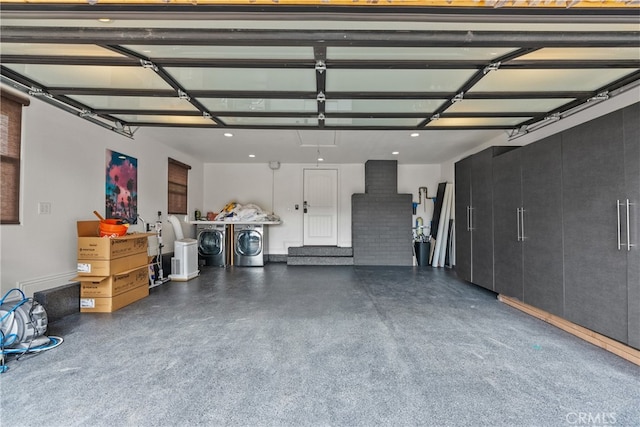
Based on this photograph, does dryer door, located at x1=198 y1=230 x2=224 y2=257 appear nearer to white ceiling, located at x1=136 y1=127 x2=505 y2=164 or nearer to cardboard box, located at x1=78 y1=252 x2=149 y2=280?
white ceiling, located at x1=136 y1=127 x2=505 y2=164

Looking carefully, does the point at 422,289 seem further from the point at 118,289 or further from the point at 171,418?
the point at 118,289

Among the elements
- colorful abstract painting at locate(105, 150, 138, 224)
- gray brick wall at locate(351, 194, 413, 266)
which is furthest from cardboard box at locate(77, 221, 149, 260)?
gray brick wall at locate(351, 194, 413, 266)

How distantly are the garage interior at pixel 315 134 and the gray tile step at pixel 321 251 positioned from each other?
7.20 ft

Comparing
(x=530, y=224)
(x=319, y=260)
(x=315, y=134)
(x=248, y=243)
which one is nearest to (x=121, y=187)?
(x=248, y=243)

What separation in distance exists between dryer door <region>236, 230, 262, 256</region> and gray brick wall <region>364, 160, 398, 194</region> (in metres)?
3.01

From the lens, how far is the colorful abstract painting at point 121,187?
Answer: 411 centimetres

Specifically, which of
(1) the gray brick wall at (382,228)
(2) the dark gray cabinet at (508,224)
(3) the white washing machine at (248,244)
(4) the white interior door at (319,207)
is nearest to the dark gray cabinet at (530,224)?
(2) the dark gray cabinet at (508,224)

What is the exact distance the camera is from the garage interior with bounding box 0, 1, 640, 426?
1.59 m

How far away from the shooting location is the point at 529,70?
8.30 ft

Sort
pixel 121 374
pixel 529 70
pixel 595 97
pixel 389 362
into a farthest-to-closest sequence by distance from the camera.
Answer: pixel 595 97 < pixel 529 70 < pixel 389 362 < pixel 121 374

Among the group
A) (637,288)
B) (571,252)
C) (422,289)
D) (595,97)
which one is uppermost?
(595,97)

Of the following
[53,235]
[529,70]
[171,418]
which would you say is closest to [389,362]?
[171,418]

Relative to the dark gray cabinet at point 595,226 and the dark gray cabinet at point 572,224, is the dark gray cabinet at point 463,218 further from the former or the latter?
the dark gray cabinet at point 595,226

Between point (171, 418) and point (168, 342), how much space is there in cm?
113
